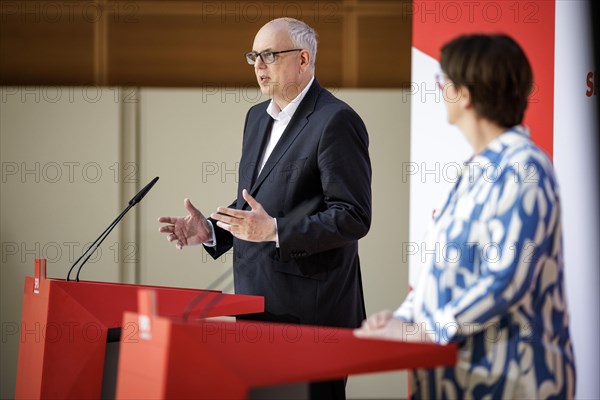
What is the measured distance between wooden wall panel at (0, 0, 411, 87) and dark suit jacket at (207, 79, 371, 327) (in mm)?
2227

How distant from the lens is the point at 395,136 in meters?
4.55

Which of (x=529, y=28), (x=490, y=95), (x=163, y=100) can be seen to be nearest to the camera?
(x=490, y=95)

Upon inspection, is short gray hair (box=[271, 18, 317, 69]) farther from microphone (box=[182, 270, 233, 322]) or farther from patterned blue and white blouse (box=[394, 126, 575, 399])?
patterned blue and white blouse (box=[394, 126, 575, 399])

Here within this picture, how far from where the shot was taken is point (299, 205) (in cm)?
249

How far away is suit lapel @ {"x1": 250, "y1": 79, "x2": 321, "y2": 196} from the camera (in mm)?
2551

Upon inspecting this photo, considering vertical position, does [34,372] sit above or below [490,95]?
below

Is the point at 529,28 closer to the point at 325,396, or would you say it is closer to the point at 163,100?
the point at 325,396

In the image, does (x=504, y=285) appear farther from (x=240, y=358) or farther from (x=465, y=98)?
(x=240, y=358)

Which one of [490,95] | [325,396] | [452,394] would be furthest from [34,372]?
[490,95]

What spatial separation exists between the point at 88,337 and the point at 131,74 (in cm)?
268

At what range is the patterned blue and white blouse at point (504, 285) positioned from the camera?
4.95ft

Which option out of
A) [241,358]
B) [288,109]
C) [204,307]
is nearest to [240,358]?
[241,358]

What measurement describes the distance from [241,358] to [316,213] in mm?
935

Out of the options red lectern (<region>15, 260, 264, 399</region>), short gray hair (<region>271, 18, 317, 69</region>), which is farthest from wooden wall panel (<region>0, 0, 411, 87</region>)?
red lectern (<region>15, 260, 264, 399</region>)
